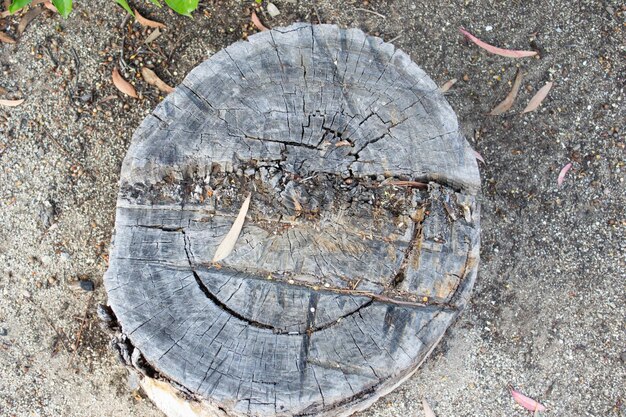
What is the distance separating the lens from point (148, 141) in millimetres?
2080

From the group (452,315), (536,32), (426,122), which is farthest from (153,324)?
(536,32)

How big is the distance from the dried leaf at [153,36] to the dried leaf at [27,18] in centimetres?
61

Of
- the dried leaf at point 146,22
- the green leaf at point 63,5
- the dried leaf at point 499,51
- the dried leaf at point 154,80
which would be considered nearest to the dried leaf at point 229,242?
the green leaf at point 63,5

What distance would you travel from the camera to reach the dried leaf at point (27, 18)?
2.98m

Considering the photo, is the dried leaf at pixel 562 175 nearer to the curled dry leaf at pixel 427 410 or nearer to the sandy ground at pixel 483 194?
the sandy ground at pixel 483 194

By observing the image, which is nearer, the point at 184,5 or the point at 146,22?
the point at 184,5

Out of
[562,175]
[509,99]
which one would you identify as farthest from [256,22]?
[562,175]

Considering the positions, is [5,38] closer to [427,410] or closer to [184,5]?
[184,5]

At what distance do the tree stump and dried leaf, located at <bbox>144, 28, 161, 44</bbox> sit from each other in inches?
41.2

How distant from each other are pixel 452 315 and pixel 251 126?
106cm

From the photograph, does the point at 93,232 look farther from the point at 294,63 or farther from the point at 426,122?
the point at 426,122

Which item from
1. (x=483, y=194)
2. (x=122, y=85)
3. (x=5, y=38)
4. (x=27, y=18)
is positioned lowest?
(x=483, y=194)

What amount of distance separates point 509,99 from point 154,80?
1.98 meters

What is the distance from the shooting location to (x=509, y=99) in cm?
302
